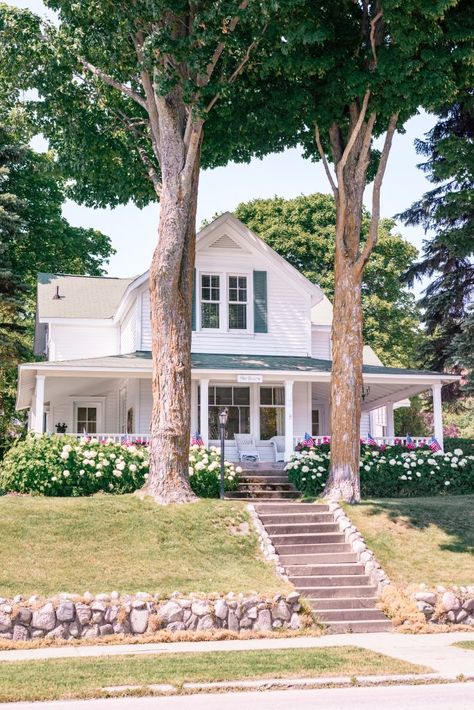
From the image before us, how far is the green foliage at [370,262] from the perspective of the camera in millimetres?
42438

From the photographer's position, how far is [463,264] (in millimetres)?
27344

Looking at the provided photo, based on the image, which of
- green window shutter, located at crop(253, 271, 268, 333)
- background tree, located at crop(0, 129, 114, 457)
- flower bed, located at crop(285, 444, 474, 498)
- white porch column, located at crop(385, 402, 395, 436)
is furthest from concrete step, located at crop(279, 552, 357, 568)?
background tree, located at crop(0, 129, 114, 457)

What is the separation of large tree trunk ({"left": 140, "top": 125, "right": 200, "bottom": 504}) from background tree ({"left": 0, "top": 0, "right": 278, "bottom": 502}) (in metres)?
0.02

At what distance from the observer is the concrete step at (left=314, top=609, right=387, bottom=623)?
13117 millimetres

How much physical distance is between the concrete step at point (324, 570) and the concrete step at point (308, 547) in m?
0.61

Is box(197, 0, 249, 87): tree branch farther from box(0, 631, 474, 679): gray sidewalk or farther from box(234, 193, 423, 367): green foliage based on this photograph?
box(234, 193, 423, 367): green foliage

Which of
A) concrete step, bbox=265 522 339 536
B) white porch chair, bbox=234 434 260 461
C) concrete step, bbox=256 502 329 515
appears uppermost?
white porch chair, bbox=234 434 260 461

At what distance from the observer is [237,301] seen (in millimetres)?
24250

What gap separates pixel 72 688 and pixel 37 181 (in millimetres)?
33112

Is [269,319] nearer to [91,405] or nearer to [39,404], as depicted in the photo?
[91,405]

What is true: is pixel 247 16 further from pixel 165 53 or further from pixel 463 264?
pixel 463 264

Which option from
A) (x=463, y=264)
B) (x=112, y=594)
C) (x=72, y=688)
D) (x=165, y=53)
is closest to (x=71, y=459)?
(x=112, y=594)

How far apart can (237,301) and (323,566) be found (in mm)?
11093

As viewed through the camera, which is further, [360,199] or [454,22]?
[360,199]
